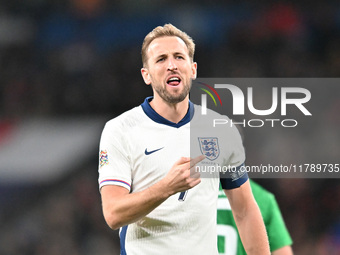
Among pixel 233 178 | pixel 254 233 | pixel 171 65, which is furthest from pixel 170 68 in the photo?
pixel 254 233

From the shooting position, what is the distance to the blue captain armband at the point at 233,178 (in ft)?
10.3

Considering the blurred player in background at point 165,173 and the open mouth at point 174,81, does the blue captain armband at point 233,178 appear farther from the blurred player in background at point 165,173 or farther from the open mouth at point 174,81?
the open mouth at point 174,81

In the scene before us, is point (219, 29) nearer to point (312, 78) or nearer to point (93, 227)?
point (312, 78)

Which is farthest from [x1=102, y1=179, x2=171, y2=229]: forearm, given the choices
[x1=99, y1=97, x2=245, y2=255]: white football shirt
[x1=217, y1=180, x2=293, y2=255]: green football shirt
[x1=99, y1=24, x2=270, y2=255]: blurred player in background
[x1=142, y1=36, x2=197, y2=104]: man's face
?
[x1=217, y1=180, x2=293, y2=255]: green football shirt

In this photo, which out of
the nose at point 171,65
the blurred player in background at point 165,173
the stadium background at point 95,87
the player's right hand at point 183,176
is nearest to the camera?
the player's right hand at point 183,176

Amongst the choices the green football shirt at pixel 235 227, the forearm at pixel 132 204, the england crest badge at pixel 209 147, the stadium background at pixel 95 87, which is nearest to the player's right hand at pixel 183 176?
the forearm at pixel 132 204

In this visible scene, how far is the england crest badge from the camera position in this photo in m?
3.11

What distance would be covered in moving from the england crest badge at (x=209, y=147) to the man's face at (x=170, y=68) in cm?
26

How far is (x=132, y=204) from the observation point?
2.65 m

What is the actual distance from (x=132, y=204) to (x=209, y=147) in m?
0.67

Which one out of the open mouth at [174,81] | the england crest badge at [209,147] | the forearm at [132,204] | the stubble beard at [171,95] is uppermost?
the open mouth at [174,81]

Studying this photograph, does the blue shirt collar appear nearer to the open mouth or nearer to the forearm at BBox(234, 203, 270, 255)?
the open mouth

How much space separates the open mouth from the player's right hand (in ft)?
2.17

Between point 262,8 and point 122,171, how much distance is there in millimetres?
5125
